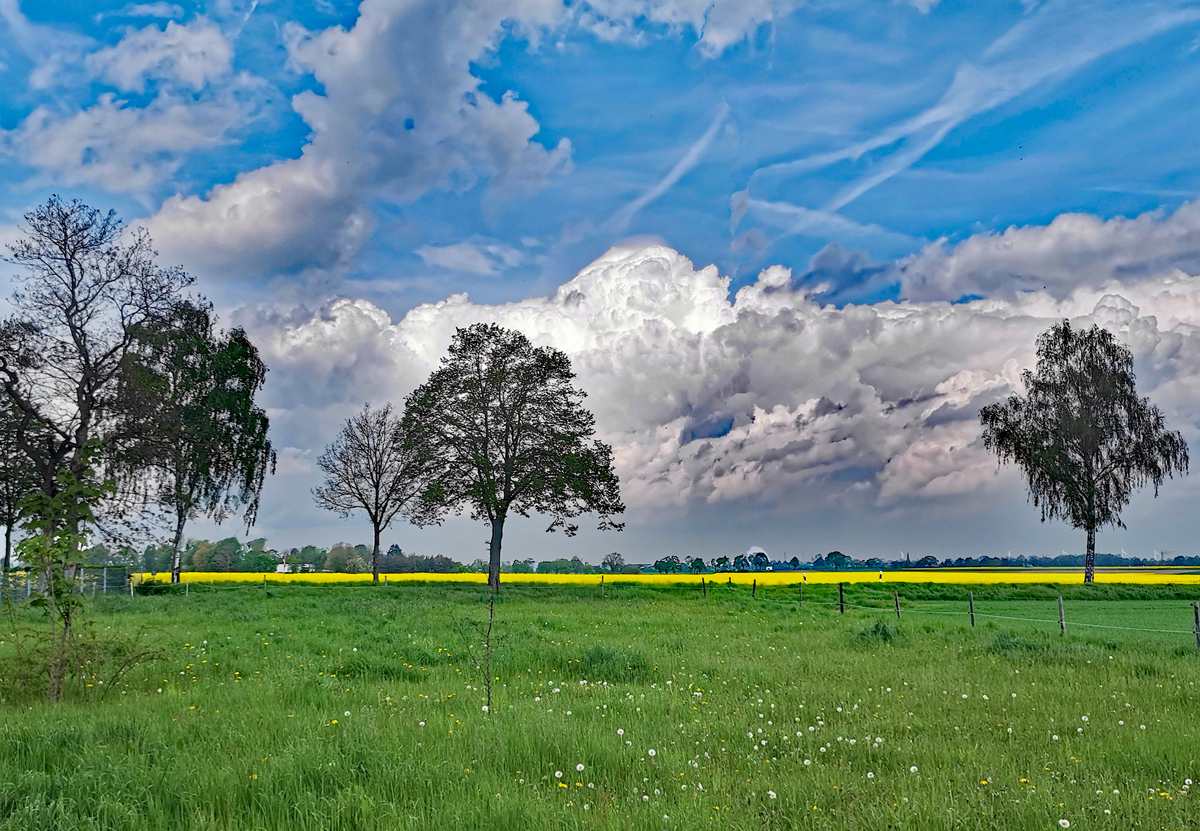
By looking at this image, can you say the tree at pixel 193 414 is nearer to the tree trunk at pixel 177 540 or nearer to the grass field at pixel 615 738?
the tree trunk at pixel 177 540

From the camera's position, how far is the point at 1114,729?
29.9ft

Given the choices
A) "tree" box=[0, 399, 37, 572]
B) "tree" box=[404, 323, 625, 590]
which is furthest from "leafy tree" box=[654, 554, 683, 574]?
"tree" box=[0, 399, 37, 572]

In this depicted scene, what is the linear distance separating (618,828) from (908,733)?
5098 millimetres

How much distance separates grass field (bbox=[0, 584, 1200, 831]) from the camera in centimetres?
597

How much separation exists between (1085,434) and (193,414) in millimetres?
55743

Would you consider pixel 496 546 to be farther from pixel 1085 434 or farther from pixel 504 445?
pixel 1085 434

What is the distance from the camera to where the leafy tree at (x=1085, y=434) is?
49.4 m

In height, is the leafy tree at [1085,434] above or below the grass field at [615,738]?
above

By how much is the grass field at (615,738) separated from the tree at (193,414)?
1848 centimetres

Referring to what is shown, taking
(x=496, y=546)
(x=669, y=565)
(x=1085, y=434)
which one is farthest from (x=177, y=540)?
(x=1085, y=434)

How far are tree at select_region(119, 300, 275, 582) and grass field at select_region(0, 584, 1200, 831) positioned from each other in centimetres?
1848

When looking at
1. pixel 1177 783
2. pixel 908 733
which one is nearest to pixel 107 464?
pixel 908 733

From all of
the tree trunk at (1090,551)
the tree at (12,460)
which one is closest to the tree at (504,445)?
the tree at (12,460)

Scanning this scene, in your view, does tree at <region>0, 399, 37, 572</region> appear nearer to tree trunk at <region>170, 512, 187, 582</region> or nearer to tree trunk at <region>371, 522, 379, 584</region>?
tree trunk at <region>170, 512, 187, 582</region>
